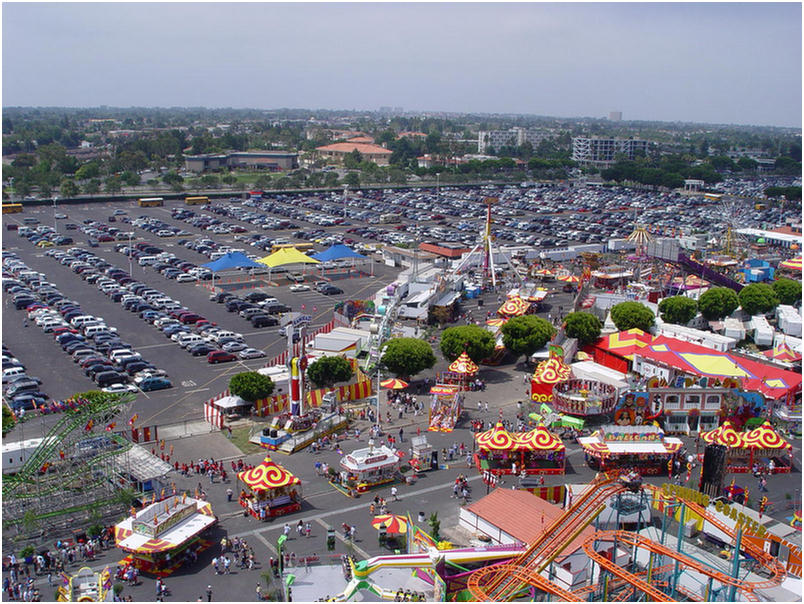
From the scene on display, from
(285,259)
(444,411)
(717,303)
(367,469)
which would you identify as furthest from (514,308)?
(367,469)

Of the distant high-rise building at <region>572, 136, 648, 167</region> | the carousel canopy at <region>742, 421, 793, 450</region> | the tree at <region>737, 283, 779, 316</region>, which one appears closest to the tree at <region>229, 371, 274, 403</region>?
the carousel canopy at <region>742, 421, 793, 450</region>

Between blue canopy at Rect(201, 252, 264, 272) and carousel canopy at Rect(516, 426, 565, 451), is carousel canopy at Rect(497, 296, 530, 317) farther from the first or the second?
blue canopy at Rect(201, 252, 264, 272)

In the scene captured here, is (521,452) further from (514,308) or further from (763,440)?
(514,308)

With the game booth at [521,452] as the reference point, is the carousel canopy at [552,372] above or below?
above

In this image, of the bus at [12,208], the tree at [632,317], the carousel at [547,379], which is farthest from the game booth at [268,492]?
the bus at [12,208]

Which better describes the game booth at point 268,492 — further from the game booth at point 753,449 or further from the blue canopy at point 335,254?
the blue canopy at point 335,254

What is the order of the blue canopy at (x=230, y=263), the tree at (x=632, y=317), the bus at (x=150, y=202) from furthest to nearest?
the bus at (x=150, y=202) < the blue canopy at (x=230, y=263) < the tree at (x=632, y=317)

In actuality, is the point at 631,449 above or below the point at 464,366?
below
